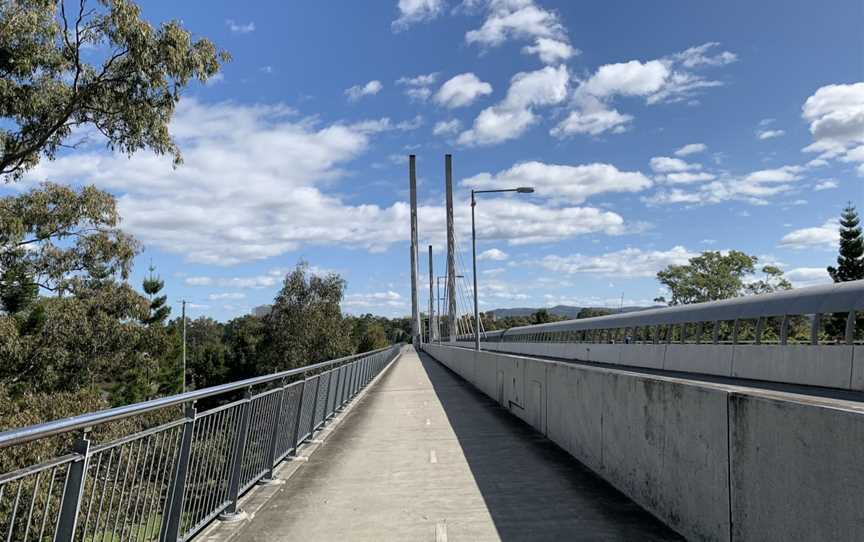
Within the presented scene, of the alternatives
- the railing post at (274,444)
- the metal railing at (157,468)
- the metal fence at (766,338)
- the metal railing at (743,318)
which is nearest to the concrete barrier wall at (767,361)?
the metal fence at (766,338)

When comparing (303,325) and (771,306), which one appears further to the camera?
(303,325)

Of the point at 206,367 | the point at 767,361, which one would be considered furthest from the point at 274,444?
the point at 206,367

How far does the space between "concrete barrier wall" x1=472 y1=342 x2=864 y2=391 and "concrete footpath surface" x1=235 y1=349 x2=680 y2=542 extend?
7.90 metres

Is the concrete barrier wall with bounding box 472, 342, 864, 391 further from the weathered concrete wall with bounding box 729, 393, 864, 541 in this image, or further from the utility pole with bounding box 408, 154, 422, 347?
the utility pole with bounding box 408, 154, 422, 347

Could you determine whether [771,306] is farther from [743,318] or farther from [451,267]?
[451,267]

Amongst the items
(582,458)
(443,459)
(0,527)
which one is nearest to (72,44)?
(0,527)

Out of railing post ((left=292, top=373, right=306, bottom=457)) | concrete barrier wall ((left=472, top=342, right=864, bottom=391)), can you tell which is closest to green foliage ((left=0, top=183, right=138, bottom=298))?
railing post ((left=292, top=373, right=306, bottom=457))

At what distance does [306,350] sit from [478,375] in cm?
3130

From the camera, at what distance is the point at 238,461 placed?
711 centimetres

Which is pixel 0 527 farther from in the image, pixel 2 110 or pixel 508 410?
pixel 508 410

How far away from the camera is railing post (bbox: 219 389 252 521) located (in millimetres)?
6848

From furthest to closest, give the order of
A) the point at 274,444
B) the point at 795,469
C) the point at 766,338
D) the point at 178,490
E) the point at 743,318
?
the point at 743,318 < the point at 766,338 < the point at 274,444 < the point at 178,490 < the point at 795,469

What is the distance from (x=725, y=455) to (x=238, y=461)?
4.73 meters

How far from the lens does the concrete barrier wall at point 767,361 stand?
15.3m
